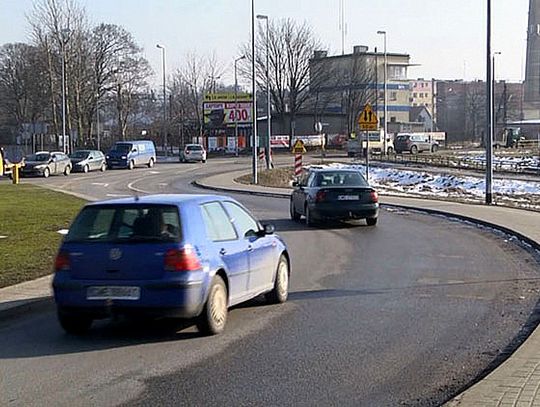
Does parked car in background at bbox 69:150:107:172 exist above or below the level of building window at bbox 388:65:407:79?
below

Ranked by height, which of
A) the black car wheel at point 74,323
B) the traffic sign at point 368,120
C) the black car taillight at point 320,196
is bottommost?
the black car wheel at point 74,323

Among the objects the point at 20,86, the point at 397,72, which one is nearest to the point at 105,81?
the point at 20,86

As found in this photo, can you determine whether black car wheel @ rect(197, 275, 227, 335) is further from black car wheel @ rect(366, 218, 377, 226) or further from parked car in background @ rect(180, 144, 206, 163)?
parked car in background @ rect(180, 144, 206, 163)

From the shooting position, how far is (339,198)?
22.7 metres

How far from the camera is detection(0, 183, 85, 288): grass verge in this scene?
13992mm

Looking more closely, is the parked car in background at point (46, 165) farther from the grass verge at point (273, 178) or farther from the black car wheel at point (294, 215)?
the black car wheel at point (294, 215)

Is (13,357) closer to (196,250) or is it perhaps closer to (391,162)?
(196,250)

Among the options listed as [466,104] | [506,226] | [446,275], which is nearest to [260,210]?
[506,226]

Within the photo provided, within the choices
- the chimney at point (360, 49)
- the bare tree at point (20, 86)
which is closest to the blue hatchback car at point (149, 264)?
the bare tree at point (20, 86)

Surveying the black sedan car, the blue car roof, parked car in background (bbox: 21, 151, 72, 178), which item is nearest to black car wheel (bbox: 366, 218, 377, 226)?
the black sedan car

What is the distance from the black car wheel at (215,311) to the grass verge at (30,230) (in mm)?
4202

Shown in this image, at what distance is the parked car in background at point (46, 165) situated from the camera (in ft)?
173

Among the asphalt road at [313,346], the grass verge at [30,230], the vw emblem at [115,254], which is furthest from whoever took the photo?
the grass verge at [30,230]

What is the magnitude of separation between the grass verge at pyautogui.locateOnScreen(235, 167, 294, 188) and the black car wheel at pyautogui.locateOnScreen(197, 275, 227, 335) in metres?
38.0
